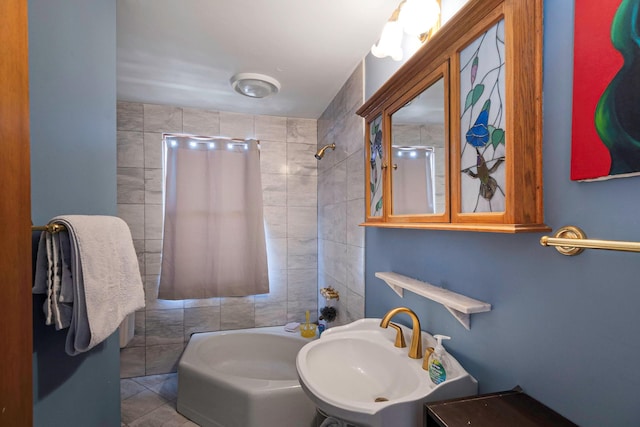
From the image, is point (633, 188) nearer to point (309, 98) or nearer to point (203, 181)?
point (309, 98)

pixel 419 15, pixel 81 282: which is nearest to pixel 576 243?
pixel 419 15

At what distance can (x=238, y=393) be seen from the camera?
1780 millimetres

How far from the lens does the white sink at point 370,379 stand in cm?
88

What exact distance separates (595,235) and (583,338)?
241 millimetres

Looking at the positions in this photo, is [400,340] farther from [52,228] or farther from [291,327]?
[291,327]

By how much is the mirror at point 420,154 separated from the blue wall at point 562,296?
0.71 feet

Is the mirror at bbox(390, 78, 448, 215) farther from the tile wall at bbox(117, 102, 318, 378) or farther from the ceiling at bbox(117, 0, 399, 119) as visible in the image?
the tile wall at bbox(117, 102, 318, 378)

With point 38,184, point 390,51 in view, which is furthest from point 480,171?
point 38,184

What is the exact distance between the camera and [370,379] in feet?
4.17

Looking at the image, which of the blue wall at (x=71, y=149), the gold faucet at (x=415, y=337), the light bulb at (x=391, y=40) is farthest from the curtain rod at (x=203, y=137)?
the gold faucet at (x=415, y=337)

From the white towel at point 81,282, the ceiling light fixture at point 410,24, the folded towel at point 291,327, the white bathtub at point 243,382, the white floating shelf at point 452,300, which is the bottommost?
the white bathtub at point 243,382

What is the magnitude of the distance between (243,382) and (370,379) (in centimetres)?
96

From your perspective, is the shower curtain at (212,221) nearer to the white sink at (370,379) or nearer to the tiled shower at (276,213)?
the tiled shower at (276,213)

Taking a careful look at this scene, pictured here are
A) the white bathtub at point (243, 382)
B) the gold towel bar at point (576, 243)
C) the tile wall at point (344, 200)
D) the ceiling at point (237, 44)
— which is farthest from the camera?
the tile wall at point (344, 200)
